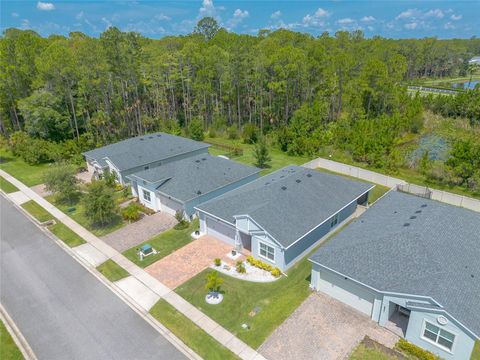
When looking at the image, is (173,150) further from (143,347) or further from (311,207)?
(143,347)

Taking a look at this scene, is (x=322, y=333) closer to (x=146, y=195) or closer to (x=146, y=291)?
(x=146, y=291)

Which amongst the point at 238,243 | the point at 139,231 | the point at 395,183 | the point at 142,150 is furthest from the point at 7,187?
the point at 395,183

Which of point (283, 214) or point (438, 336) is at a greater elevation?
point (283, 214)

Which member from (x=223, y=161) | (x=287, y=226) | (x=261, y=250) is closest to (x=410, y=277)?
(x=287, y=226)

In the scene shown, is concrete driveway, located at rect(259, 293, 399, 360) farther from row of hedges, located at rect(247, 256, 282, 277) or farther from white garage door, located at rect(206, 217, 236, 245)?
white garage door, located at rect(206, 217, 236, 245)

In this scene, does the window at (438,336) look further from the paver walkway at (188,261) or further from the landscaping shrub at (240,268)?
the paver walkway at (188,261)

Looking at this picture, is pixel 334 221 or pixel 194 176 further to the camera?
pixel 194 176

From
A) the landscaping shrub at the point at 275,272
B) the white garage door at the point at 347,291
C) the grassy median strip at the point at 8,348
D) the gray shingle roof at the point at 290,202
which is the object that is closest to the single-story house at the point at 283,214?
the gray shingle roof at the point at 290,202
